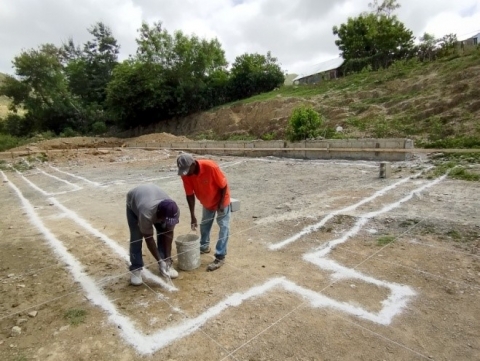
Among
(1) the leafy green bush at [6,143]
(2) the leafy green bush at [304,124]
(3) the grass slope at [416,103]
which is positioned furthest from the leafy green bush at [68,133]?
(2) the leafy green bush at [304,124]

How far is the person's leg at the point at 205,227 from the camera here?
12.1 feet

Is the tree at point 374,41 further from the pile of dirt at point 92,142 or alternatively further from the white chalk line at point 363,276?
the white chalk line at point 363,276

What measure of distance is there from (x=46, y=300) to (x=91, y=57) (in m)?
38.3

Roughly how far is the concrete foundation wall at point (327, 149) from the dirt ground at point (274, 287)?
2.85 m

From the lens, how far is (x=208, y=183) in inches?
134

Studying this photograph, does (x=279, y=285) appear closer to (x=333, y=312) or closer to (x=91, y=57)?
(x=333, y=312)

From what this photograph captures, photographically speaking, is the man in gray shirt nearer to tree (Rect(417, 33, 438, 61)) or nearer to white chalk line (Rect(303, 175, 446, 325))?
white chalk line (Rect(303, 175, 446, 325))

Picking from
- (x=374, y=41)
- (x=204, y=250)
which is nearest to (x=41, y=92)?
(x=374, y=41)

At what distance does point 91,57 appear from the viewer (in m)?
34.7

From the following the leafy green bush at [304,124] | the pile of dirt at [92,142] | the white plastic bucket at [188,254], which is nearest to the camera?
the white plastic bucket at [188,254]

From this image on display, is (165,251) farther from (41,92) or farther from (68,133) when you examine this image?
(41,92)

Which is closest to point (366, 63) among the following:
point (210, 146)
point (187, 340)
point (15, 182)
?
Result: point (210, 146)

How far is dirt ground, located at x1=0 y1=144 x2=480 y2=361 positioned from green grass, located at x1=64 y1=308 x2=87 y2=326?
0.02 metres

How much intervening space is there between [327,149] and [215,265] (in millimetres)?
7673
